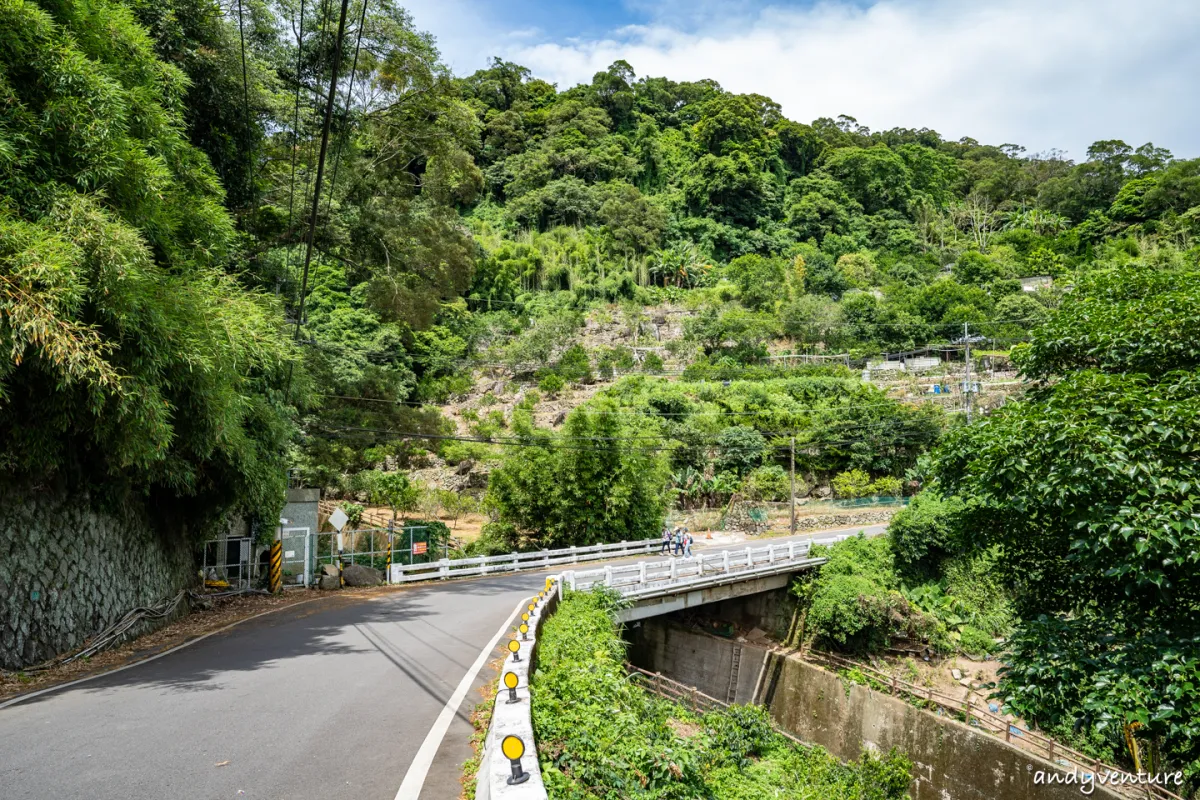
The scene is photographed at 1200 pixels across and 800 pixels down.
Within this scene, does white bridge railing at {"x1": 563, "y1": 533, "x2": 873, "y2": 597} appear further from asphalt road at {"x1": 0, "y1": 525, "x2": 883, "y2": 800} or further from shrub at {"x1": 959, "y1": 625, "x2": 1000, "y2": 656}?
asphalt road at {"x1": 0, "y1": 525, "x2": 883, "y2": 800}

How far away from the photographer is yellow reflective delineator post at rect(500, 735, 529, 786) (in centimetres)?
330

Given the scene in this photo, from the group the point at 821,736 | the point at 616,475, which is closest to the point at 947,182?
the point at 616,475

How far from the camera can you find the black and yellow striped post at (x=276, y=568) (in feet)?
56.0

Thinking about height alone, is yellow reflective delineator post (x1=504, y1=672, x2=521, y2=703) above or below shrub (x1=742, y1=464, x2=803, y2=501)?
above

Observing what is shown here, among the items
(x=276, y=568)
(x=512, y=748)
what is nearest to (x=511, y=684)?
(x=512, y=748)

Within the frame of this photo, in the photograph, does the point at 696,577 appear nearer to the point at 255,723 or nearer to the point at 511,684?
the point at 255,723

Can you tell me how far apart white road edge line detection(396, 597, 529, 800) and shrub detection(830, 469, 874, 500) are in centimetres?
3549

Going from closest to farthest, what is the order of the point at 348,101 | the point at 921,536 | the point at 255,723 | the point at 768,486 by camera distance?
the point at 255,723 → the point at 348,101 → the point at 921,536 → the point at 768,486

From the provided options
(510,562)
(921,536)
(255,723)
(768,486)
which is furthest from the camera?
(768,486)

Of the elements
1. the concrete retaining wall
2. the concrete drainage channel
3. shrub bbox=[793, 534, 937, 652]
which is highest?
the concrete drainage channel

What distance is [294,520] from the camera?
1944 cm

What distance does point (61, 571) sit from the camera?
937 centimetres

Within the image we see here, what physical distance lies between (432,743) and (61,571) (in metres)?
7.28

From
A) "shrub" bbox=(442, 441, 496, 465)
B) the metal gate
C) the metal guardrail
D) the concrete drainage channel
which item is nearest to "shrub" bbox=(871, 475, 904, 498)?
the metal guardrail
